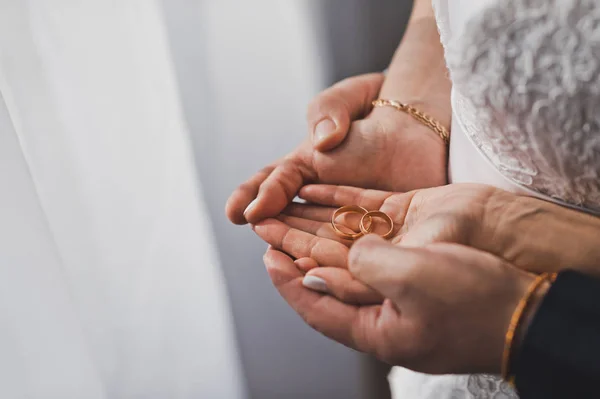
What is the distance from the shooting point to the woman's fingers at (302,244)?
2.03ft

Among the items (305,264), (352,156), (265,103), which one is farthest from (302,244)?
(265,103)

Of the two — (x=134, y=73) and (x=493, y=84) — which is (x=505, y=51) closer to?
(x=493, y=84)

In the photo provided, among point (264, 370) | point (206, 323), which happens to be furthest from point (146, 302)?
point (264, 370)

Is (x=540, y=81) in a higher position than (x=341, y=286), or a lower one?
higher

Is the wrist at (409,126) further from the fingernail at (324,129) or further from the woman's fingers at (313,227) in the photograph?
the woman's fingers at (313,227)

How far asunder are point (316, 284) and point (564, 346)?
0.79 feet

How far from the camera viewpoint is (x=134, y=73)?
73cm

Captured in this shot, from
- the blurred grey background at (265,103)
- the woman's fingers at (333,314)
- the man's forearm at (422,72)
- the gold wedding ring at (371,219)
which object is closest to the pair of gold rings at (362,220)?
the gold wedding ring at (371,219)

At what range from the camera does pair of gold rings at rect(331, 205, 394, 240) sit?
2.20 feet

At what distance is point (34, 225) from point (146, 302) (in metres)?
0.27

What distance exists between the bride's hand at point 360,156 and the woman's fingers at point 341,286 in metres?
0.19

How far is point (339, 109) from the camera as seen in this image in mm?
778

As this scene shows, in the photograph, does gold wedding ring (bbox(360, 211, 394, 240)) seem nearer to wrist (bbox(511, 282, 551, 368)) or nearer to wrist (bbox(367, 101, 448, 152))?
wrist (bbox(367, 101, 448, 152))

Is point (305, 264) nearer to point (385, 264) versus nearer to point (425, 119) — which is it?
point (385, 264)
